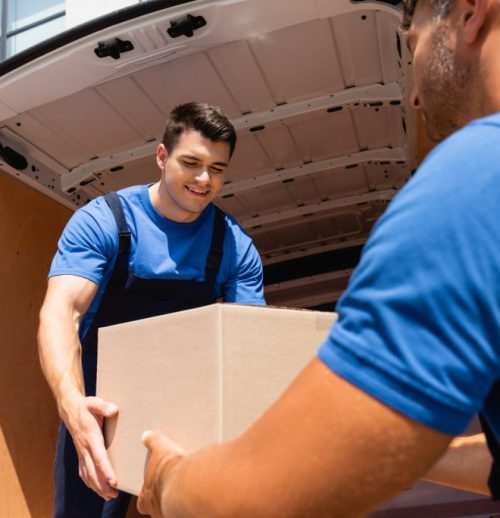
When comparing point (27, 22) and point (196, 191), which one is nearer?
point (196, 191)

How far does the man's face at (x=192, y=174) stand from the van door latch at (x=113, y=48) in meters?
0.50

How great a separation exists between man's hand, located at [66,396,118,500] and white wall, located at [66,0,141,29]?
175cm

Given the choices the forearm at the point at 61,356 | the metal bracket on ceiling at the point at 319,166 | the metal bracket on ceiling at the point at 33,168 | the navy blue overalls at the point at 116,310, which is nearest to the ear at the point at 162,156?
the navy blue overalls at the point at 116,310

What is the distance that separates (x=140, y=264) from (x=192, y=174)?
429mm

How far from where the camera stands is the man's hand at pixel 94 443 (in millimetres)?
1445

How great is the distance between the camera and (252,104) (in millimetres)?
3268

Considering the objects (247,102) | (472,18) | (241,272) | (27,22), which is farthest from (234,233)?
(472,18)

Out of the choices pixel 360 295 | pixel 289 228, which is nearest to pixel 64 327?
pixel 360 295

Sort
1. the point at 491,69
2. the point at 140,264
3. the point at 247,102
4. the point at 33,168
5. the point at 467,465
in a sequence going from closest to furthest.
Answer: the point at 491,69 < the point at 467,465 < the point at 140,264 < the point at 247,102 < the point at 33,168

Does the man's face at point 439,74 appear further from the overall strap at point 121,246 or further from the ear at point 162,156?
the ear at point 162,156

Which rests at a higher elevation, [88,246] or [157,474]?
[88,246]

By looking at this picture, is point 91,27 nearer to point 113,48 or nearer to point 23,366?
point 113,48

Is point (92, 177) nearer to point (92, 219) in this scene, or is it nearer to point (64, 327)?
point (92, 219)

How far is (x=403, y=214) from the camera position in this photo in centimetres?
58
